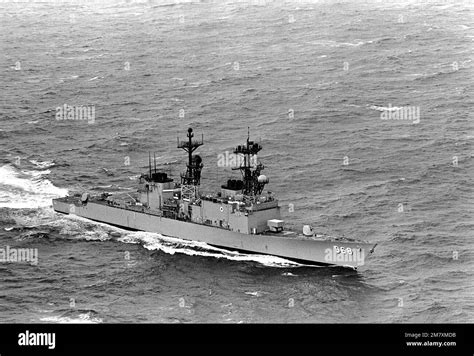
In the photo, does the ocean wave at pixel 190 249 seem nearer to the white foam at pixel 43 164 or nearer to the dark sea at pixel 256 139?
the dark sea at pixel 256 139

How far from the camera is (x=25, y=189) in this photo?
107375 millimetres

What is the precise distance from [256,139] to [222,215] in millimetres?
28508

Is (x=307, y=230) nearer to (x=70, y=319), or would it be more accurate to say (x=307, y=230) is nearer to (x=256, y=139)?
(x=70, y=319)

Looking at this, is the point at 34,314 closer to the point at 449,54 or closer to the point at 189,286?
the point at 189,286

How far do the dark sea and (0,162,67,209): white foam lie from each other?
327 mm

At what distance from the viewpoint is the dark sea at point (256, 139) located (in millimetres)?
75000

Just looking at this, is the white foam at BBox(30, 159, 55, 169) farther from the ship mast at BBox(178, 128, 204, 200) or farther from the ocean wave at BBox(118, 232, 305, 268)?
the ship mast at BBox(178, 128, 204, 200)

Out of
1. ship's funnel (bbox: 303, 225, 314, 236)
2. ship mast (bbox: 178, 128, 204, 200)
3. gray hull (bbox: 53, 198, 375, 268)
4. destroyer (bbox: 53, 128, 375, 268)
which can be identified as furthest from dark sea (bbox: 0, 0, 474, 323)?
ship mast (bbox: 178, 128, 204, 200)

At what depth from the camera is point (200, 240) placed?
9181 centimetres

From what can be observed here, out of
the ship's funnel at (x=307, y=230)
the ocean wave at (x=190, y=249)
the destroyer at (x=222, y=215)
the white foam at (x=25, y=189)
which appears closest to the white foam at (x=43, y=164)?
the white foam at (x=25, y=189)

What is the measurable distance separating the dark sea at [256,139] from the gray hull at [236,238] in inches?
43.0

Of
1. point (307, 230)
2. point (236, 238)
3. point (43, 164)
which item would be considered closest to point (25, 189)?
point (43, 164)

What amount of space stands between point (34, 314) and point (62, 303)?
3188 millimetres
